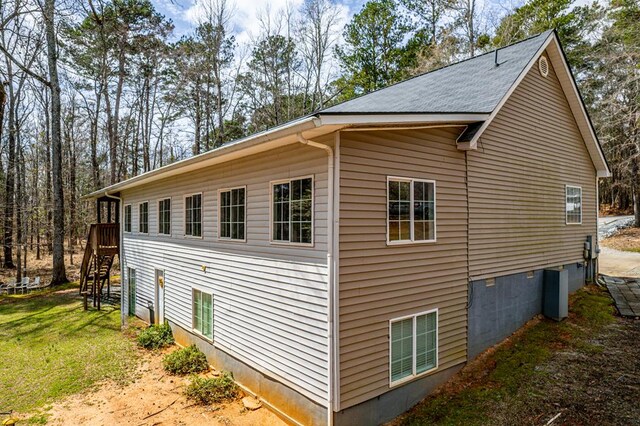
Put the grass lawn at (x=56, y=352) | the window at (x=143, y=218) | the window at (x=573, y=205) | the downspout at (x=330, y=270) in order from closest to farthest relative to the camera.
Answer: the downspout at (x=330, y=270) → the grass lawn at (x=56, y=352) → the window at (x=573, y=205) → the window at (x=143, y=218)

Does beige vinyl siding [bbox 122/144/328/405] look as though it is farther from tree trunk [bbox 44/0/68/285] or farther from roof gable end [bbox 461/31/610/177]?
tree trunk [bbox 44/0/68/285]

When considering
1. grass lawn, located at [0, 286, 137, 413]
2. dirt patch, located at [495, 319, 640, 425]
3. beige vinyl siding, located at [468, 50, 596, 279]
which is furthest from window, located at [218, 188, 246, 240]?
dirt patch, located at [495, 319, 640, 425]

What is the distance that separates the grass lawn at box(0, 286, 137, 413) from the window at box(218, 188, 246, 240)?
393 centimetres

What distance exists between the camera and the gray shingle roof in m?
7.09

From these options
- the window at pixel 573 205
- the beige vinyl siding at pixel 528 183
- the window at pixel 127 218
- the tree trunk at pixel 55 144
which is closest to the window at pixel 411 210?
the beige vinyl siding at pixel 528 183

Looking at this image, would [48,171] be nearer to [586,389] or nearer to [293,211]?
[293,211]

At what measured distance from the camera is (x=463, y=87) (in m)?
8.51

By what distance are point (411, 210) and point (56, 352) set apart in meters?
9.94

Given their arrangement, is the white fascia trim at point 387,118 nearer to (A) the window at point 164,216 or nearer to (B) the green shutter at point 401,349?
(B) the green shutter at point 401,349

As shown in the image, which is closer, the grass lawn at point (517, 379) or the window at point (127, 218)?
the grass lawn at point (517, 379)

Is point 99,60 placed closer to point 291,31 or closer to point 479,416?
point 291,31

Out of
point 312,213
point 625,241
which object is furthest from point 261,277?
point 625,241

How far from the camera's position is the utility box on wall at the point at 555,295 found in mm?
8953

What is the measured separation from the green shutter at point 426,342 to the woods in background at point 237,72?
1738 centimetres
